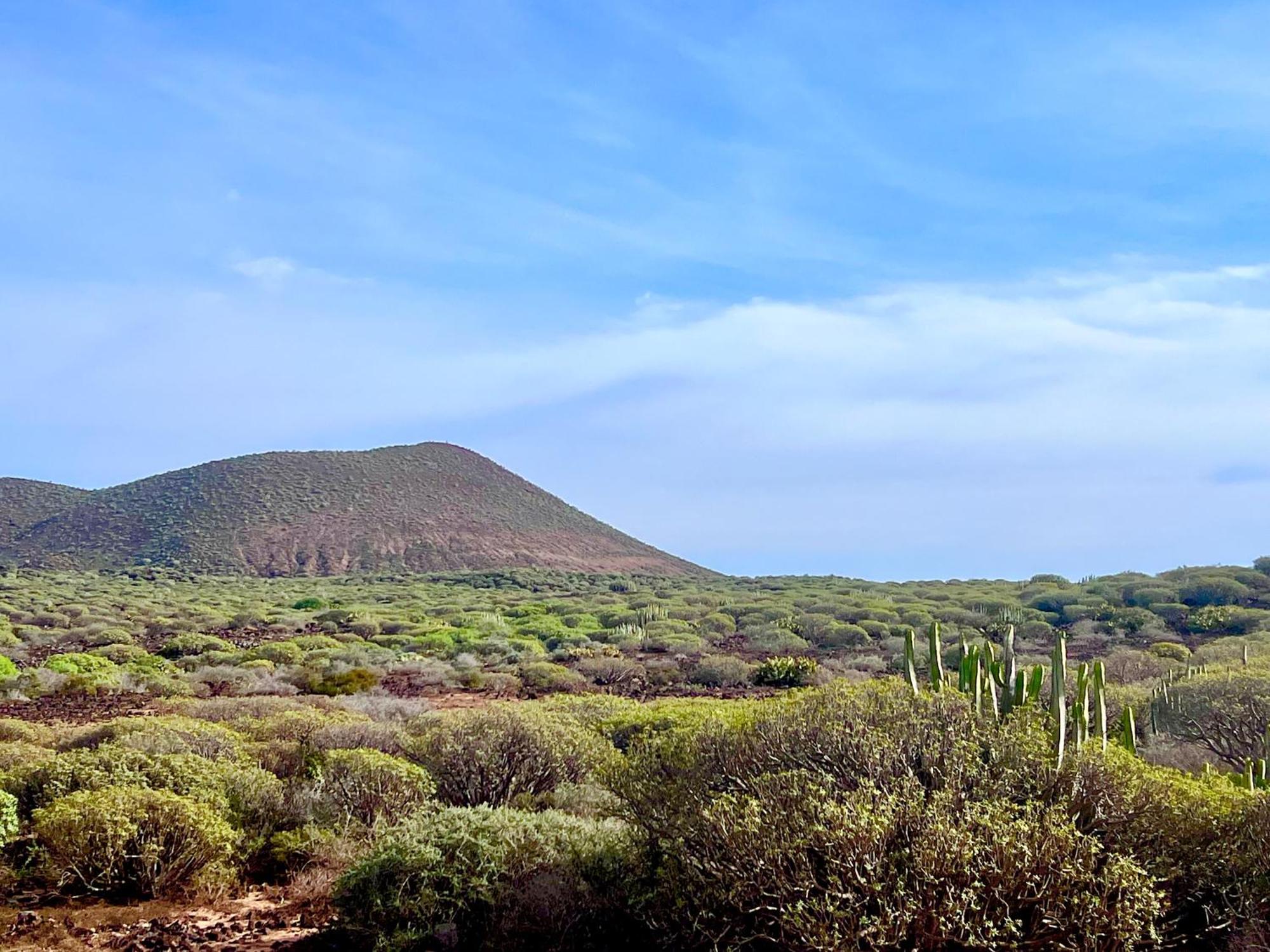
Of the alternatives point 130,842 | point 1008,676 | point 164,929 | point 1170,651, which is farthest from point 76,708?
Result: point 1170,651

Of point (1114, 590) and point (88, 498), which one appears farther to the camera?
point (88, 498)

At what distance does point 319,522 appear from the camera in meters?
85.9

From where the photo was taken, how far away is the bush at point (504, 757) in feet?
32.2

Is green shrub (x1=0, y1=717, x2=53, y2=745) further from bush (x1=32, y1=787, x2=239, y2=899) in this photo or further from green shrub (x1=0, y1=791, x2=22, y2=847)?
bush (x1=32, y1=787, x2=239, y2=899)

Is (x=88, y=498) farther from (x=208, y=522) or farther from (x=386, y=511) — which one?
(x=386, y=511)

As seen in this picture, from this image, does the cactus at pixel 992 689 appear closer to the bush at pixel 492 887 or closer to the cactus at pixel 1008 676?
the cactus at pixel 1008 676

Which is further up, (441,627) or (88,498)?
(88,498)

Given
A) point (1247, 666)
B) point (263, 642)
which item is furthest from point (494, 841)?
point (263, 642)

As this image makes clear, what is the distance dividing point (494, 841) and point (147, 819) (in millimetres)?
3041

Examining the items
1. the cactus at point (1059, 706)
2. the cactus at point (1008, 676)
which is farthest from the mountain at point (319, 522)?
the cactus at point (1059, 706)

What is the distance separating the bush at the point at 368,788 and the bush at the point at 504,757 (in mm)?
324

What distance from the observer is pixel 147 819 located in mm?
8062

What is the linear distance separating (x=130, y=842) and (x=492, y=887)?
321cm

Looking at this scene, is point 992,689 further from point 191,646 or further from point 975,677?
point 191,646
